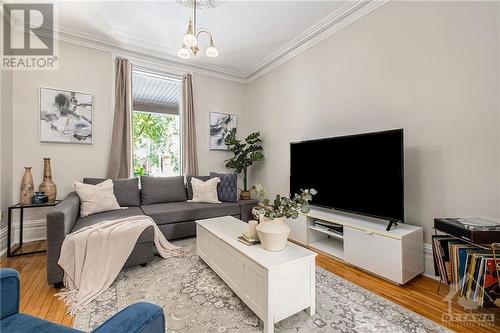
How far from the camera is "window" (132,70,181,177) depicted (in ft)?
13.4

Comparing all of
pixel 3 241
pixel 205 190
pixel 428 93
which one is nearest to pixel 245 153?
pixel 205 190

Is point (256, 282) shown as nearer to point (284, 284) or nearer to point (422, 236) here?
point (284, 284)

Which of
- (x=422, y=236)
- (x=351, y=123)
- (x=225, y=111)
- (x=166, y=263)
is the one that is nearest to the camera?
(x=422, y=236)

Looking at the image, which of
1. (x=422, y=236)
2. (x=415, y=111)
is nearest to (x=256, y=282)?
(x=422, y=236)

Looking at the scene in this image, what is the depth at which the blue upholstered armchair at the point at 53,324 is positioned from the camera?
0.72 m

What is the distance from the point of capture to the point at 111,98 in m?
3.54

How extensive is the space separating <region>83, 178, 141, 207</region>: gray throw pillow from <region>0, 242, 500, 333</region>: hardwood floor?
1026mm

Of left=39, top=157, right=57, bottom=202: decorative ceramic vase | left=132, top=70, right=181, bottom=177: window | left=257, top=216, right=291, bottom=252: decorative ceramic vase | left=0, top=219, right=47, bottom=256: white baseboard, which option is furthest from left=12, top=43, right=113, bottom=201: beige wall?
left=257, top=216, right=291, bottom=252: decorative ceramic vase

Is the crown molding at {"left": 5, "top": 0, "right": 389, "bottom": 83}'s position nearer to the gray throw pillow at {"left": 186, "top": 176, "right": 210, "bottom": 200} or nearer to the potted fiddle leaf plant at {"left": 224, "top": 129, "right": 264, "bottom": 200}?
the potted fiddle leaf plant at {"left": 224, "top": 129, "right": 264, "bottom": 200}

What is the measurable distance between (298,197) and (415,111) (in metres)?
1.62

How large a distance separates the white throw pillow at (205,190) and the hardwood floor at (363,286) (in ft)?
6.13

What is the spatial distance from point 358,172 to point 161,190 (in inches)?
111

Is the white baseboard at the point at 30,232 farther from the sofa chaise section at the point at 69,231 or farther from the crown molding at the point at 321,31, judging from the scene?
the crown molding at the point at 321,31

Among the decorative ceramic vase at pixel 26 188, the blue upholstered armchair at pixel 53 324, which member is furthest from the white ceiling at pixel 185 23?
the blue upholstered armchair at pixel 53 324
